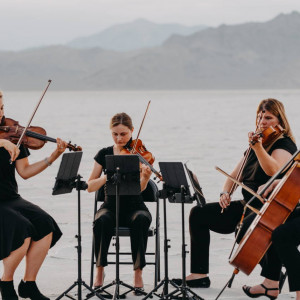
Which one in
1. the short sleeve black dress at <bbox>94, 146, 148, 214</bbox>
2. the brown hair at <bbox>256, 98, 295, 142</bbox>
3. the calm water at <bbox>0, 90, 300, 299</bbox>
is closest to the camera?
the brown hair at <bbox>256, 98, 295, 142</bbox>

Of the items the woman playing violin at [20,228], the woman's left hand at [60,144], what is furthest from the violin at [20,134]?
the woman's left hand at [60,144]

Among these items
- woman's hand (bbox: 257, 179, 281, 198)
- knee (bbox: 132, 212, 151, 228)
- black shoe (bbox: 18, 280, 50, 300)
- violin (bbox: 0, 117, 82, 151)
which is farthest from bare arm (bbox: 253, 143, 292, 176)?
black shoe (bbox: 18, 280, 50, 300)

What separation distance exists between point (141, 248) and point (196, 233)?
436mm

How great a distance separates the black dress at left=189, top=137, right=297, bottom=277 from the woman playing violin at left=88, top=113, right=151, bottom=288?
1.16ft

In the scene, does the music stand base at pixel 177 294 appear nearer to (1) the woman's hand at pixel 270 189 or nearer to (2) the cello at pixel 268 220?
(2) the cello at pixel 268 220

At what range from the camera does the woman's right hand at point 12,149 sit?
4773mm

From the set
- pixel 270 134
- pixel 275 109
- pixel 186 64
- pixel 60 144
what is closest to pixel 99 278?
pixel 60 144

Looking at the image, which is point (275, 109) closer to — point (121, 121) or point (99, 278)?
point (121, 121)

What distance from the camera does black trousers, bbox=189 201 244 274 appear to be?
5.40 m

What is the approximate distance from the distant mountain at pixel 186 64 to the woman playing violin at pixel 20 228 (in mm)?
118016

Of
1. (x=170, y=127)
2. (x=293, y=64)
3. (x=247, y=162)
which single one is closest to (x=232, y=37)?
(x=293, y=64)

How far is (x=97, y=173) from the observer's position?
5562 mm

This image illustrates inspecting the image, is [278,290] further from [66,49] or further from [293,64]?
[66,49]

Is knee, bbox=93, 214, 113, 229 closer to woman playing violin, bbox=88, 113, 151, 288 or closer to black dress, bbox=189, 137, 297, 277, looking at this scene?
woman playing violin, bbox=88, 113, 151, 288
